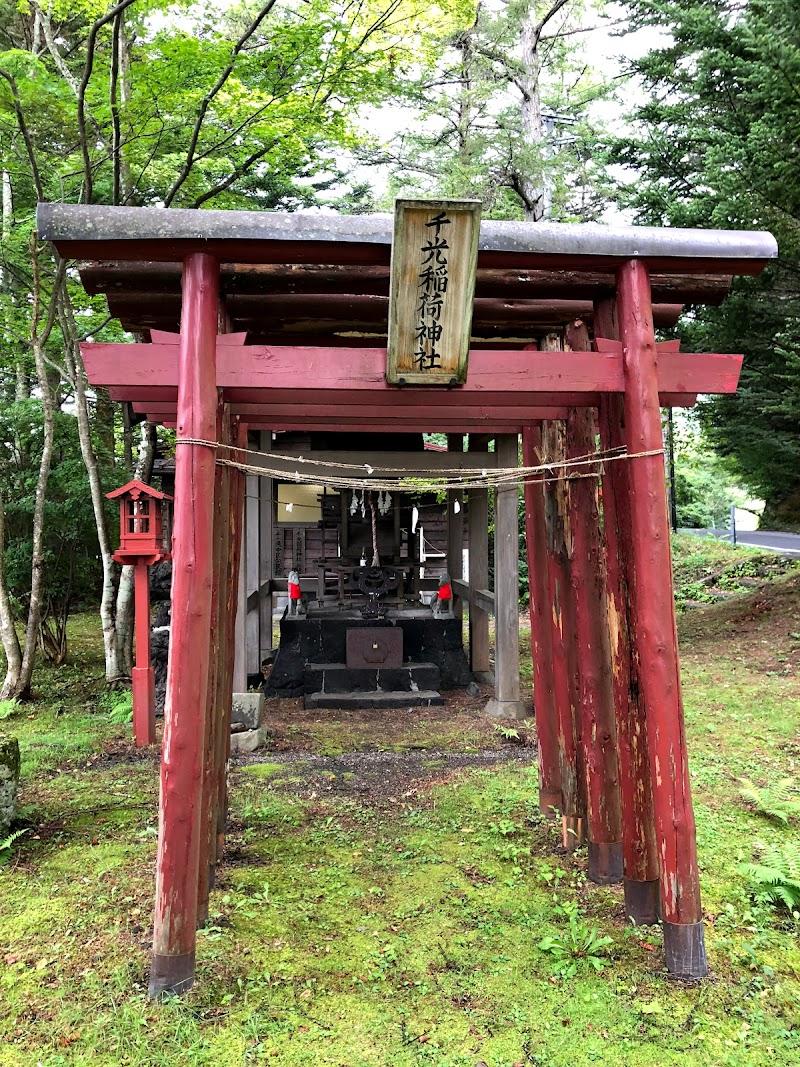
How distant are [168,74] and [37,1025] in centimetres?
892

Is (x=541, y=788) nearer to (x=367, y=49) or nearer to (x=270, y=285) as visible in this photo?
(x=270, y=285)

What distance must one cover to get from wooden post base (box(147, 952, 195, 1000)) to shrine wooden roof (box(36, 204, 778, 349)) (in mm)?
3518

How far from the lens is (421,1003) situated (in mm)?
3324

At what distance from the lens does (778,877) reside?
4086 mm

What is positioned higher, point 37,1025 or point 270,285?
point 270,285

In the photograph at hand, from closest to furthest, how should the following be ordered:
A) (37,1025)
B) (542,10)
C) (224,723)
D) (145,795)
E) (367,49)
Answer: (37,1025), (224,723), (145,795), (367,49), (542,10)

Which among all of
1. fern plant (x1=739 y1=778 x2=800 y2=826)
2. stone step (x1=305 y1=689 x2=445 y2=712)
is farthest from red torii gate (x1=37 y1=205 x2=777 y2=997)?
stone step (x1=305 y1=689 x2=445 y2=712)

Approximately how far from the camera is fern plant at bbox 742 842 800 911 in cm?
405

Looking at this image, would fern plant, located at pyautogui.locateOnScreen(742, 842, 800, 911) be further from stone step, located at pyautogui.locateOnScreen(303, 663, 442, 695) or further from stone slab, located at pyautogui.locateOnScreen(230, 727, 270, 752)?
stone step, located at pyautogui.locateOnScreen(303, 663, 442, 695)

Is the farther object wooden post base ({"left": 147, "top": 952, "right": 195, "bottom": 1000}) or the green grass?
wooden post base ({"left": 147, "top": 952, "right": 195, "bottom": 1000})

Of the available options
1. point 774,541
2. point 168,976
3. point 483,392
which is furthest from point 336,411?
point 774,541

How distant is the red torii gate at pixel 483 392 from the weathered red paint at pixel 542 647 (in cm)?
71

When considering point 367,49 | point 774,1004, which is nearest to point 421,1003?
point 774,1004

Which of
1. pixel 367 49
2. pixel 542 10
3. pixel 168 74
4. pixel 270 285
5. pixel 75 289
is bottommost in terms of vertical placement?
pixel 270 285
